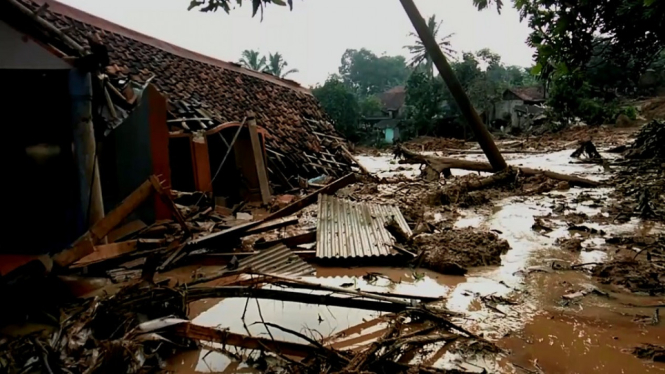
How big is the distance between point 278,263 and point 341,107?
2695 cm

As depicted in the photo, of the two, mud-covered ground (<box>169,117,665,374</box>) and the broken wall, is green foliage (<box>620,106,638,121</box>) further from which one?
the broken wall

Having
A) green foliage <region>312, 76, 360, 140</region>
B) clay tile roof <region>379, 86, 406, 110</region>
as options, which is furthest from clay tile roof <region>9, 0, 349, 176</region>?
clay tile roof <region>379, 86, 406, 110</region>

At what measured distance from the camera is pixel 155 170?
19.3 feet

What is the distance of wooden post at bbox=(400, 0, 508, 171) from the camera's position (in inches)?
418

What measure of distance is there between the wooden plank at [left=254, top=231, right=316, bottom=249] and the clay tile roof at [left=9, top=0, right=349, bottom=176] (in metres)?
4.07

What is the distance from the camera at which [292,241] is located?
5355 mm

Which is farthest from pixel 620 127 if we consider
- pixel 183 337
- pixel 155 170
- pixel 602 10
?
pixel 183 337

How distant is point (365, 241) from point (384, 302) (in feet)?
6.34

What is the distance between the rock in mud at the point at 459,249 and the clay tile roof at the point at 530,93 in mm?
34218

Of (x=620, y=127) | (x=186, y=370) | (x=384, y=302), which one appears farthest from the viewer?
(x=620, y=127)

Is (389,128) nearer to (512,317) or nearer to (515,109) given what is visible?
(515,109)

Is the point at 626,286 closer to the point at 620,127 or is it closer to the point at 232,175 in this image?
the point at 232,175

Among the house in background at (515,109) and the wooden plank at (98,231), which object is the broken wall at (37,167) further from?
the house in background at (515,109)

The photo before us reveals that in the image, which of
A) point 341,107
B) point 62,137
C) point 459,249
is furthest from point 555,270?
point 341,107
